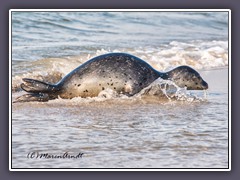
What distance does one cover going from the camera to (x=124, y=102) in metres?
13.4

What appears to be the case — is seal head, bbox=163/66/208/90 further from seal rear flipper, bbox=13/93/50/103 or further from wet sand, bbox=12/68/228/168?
seal rear flipper, bbox=13/93/50/103

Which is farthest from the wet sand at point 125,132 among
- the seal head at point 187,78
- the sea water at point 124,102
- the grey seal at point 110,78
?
the seal head at point 187,78

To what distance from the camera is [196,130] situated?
41.1 ft

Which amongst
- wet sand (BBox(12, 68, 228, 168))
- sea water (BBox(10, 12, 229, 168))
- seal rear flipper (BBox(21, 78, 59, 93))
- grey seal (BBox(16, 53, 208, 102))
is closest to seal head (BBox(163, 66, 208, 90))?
grey seal (BBox(16, 53, 208, 102))

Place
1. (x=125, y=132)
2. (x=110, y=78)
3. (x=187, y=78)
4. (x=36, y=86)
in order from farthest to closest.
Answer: (x=187, y=78), (x=110, y=78), (x=36, y=86), (x=125, y=132)

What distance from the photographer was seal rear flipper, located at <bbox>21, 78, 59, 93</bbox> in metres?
13.1

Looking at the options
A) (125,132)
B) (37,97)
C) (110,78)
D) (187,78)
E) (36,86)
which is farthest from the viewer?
(187,78)

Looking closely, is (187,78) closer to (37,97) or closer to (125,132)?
(125,132)

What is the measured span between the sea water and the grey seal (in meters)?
0.10

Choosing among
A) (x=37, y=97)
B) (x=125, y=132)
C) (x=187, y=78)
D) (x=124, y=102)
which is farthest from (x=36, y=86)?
(x=187, y=78)

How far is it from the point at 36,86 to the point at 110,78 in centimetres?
109

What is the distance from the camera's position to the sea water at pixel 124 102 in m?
12.0

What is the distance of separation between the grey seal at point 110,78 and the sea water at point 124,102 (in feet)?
0.33

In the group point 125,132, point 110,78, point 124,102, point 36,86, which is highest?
point 110,78
